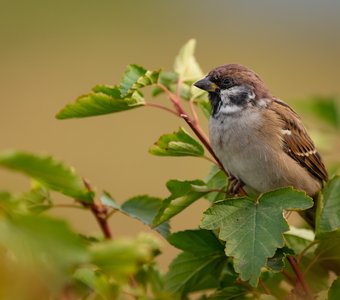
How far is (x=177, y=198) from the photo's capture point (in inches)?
48.4

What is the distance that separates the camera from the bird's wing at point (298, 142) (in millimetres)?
2029

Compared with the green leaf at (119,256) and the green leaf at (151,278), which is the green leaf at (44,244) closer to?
the green leaf at (119,256)

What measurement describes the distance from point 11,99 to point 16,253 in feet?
24.0

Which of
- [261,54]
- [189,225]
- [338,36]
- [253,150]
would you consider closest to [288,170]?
[253,150]

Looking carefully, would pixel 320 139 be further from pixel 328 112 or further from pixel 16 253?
pixel 16 253

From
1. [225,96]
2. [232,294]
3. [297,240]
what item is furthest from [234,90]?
[232,294]

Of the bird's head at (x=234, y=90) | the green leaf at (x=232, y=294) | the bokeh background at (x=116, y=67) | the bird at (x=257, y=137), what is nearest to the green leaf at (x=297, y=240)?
the green leaf at (x=232, y=294)

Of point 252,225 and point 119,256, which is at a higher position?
point 119,256

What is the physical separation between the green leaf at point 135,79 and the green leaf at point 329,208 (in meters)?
0.34

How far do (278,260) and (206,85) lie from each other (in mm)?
683

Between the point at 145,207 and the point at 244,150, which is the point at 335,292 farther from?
the point at 244,150

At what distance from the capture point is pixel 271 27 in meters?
10.9

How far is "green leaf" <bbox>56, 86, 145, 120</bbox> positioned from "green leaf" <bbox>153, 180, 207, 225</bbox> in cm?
15

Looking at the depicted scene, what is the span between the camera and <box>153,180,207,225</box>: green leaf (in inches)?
47.0
